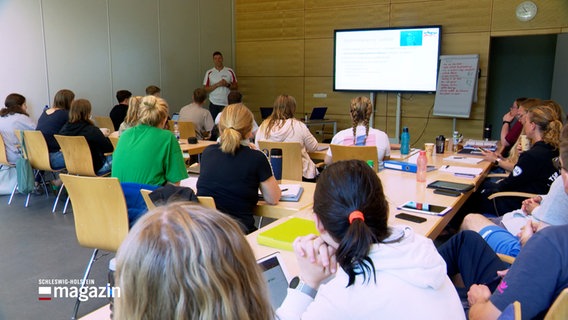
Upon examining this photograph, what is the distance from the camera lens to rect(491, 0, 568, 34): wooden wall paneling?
22.7 ft

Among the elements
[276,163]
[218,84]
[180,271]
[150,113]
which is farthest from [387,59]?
[180,271]

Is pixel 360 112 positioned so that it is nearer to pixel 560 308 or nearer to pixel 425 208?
pixel 425 208

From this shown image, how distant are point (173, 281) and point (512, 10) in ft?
25.8

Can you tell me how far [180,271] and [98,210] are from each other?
210 cm

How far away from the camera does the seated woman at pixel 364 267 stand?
1194 millimetres

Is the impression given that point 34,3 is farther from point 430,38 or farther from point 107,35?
point 430,38

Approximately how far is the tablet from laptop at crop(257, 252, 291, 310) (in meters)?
1.75

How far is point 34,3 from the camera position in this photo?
6387 mm

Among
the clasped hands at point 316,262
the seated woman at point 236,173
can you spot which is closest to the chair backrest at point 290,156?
the seated woman at point 236,173

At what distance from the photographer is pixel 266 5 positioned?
940 centimetres

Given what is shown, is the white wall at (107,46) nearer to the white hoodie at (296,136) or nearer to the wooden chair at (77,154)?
the wooden chair at (77,154)

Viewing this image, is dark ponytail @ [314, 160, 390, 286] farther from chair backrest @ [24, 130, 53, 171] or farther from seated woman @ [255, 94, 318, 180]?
chair backrest @ [24, 130, 53, 171]

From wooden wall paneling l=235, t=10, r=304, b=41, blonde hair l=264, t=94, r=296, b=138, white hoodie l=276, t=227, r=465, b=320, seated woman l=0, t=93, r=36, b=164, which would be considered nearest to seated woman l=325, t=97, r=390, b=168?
blonde hair l=264, t=94, r=296, b=138

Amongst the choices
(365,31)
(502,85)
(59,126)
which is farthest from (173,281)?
(502,85)
